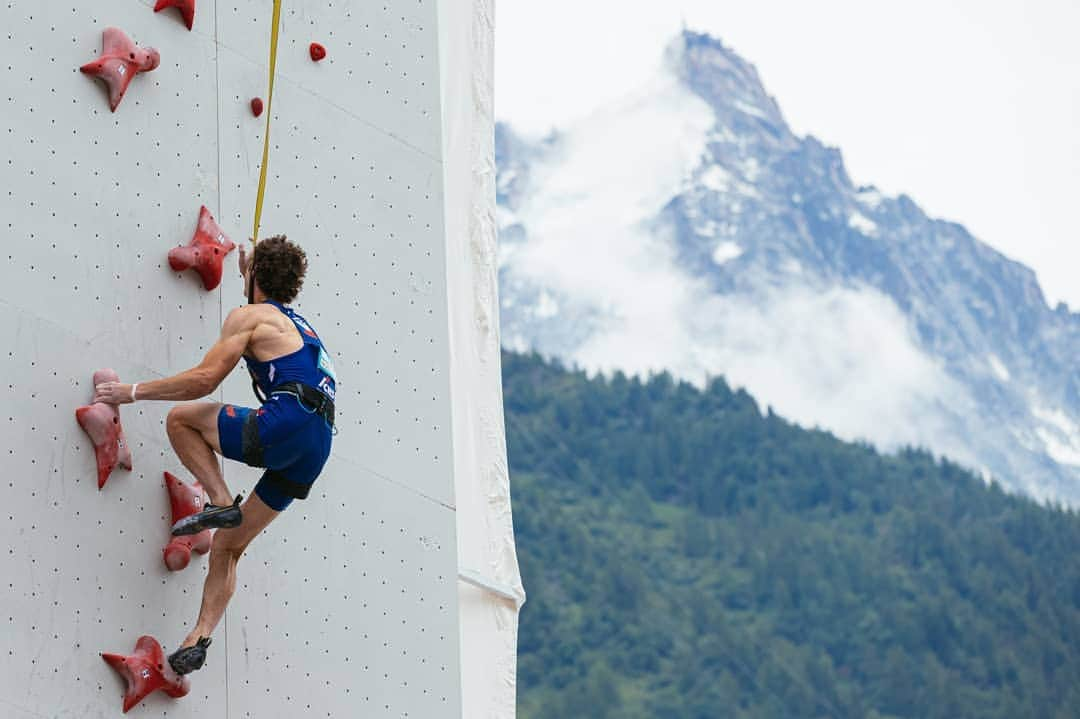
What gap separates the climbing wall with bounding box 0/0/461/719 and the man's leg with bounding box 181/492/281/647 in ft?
0.60

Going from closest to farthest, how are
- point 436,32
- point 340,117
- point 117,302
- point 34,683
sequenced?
point 34,683 < point 117,302 < point 340,117 < point 436,32

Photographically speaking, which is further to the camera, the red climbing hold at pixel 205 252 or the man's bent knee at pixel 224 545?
the red climbing hold at pixel 205 252

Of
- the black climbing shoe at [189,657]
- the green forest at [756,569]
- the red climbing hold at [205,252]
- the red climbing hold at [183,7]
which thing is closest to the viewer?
the black climbing shoe at [189,657]

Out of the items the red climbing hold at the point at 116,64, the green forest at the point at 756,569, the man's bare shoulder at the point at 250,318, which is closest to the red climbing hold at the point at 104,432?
the man's bare shoulder at the point at 250,318

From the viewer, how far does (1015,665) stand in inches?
4552

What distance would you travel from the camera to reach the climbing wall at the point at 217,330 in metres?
5.75

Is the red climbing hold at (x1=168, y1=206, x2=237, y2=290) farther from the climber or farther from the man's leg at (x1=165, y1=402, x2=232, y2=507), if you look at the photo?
the man's leg at (x1=165, y1=402, x2=232, y2=507)

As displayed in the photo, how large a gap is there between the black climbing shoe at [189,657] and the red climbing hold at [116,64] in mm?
1737

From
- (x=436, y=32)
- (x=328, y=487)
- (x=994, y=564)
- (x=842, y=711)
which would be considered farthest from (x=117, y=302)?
(x=994, y=564)

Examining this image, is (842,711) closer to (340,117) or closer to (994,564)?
(994,564)

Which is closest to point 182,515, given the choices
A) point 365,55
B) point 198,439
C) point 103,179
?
point 198,439

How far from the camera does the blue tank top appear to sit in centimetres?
577

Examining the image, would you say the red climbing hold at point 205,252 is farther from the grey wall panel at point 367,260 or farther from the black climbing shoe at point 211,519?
the black climbing shoe at point 211,519

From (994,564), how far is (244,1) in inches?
4742
